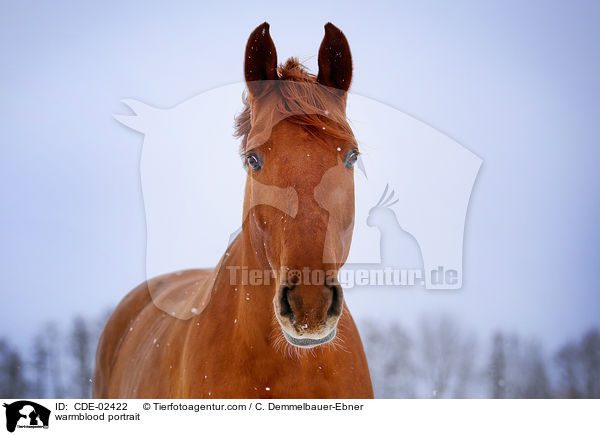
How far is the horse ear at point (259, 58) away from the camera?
2025mm

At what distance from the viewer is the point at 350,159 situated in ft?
5.99

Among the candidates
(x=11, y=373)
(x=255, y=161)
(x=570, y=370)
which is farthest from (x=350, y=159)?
(x=11, y=373)

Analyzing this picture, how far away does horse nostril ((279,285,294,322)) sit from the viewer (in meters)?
1.43

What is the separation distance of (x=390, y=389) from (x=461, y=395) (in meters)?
1.29

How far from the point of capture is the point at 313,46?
3.53 m

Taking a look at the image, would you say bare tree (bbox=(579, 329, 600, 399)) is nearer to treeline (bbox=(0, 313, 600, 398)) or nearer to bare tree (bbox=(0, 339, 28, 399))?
treeline (bbox=(0, 313, 600, 398))

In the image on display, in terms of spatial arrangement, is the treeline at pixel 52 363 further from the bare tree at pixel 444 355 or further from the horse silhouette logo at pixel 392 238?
the bare tree at pixel 444 355

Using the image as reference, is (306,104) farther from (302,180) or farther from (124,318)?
(124,318)

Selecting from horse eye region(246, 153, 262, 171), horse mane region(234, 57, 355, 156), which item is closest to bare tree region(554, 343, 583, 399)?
horse mane region(234, 57, 355, 156)

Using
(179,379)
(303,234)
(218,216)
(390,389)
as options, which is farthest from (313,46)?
(390,389)
